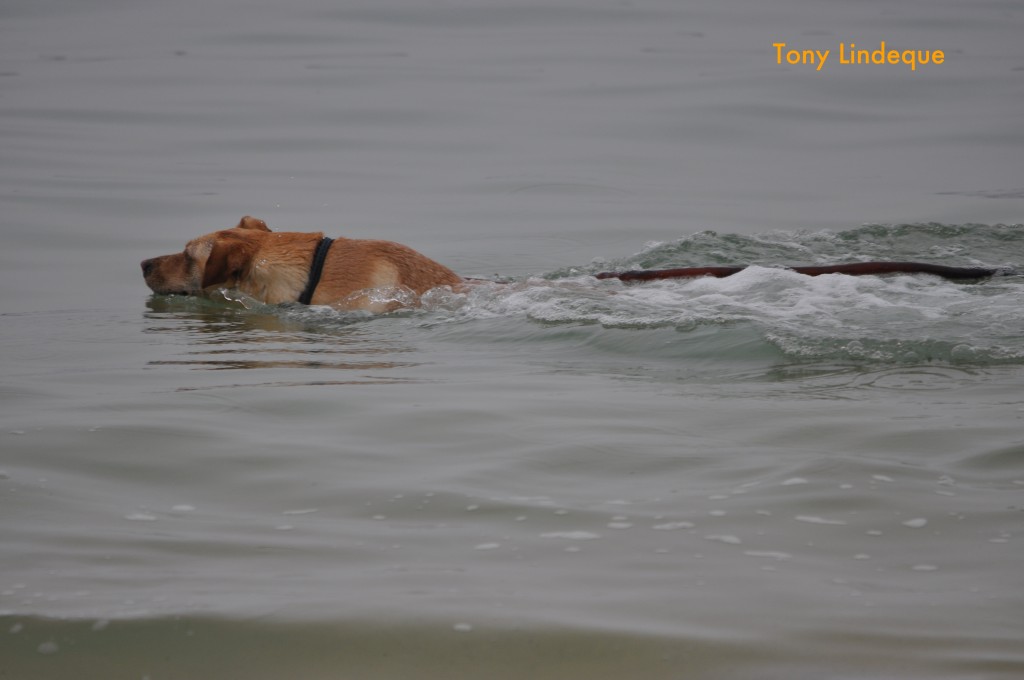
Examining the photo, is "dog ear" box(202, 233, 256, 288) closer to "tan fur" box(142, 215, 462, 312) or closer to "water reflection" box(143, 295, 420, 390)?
"tan fur" box(142, 215, 462, 312)

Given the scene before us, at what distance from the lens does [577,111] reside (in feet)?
53.4

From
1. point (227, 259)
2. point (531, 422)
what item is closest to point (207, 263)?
point (227, 259)

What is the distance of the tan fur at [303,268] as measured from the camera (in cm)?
747

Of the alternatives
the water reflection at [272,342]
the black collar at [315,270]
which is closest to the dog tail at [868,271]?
the water reflection at [272,342]

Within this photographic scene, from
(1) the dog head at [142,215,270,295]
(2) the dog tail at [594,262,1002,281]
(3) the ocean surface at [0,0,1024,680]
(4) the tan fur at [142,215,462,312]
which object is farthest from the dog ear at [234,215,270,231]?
(2) the dog tail at [594,262,1002,281]

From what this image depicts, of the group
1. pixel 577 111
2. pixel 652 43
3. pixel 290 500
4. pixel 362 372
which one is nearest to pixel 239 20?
pixel 652 43

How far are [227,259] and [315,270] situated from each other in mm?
554

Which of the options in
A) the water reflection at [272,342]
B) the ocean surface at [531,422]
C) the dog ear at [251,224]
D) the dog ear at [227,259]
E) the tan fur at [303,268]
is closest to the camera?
the ocean surface at [531,422]

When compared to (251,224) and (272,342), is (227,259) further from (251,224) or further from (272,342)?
(272,342)

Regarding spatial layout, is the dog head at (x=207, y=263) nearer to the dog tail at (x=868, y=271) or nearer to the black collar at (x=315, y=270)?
the black collar at (x=315, y=270)

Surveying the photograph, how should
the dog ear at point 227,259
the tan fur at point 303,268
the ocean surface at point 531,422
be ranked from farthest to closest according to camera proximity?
the dog ear at point 227,259
the tan fur at point 303,268
the ocean surface at point 531,422

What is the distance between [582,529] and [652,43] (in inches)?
719

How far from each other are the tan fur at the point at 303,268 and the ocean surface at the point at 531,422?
0.55 feet

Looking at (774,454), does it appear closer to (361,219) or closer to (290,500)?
(290,500)
